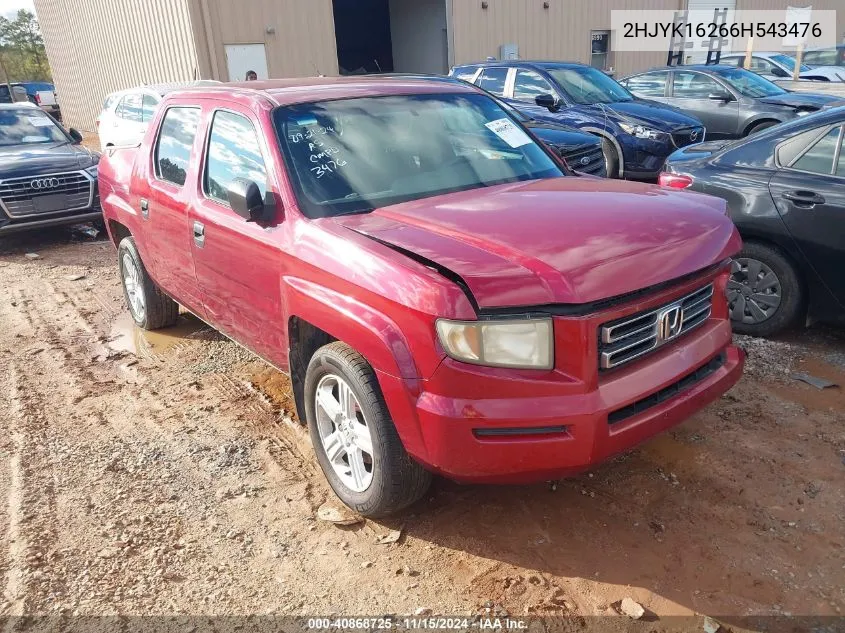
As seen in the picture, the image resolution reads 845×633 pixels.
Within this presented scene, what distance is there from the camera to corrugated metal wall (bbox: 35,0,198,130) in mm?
16047

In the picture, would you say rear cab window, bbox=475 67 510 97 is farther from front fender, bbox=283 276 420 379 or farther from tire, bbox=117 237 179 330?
front fender, bbox=283 276 420 379

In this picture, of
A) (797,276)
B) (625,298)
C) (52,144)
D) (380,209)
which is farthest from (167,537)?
(52,144)

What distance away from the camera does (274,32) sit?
52.7 ft

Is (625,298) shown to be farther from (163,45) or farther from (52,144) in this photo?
(163,45)

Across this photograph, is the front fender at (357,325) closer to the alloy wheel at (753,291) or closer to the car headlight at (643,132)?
the alloy wheel at (753,291)

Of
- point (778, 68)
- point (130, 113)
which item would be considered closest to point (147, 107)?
point (130, 113)

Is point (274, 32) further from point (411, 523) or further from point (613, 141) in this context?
point (411, 523)

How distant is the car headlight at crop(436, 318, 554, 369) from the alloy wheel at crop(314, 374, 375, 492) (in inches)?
24.3

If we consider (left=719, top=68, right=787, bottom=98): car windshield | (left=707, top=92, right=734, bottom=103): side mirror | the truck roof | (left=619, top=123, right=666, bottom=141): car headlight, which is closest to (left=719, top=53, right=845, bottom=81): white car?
(left=719, top=68, right=787, bottom=98): car windshield

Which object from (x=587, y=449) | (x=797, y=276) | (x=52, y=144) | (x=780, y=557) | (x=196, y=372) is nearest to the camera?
(x=587, y=449)

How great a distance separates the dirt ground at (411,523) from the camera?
8.65 feet

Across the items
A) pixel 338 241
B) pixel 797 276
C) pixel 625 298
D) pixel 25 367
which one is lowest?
pixel 25 367

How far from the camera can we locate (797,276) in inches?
176

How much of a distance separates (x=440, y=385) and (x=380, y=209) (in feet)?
3.57
